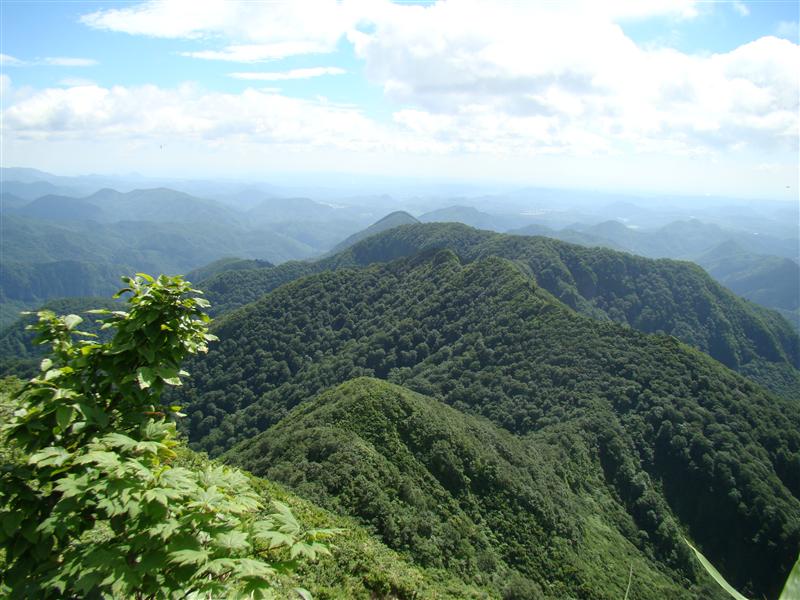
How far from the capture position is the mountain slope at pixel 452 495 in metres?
33.0

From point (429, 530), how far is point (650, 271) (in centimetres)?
17077

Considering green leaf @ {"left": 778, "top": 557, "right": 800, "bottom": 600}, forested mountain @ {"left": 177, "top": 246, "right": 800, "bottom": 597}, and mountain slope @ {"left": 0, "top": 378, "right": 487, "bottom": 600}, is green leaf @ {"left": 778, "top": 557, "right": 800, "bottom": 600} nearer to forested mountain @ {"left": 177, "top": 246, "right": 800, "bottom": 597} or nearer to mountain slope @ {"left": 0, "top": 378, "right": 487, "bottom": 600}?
mountain slope @ {"left": 0, "top": 378, "right": 487, "bottom": 600}

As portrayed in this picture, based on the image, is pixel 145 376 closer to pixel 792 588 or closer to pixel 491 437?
pixel 792 588

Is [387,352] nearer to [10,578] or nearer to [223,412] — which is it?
[223,412]

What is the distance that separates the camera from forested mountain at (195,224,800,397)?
148m

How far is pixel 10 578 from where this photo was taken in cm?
404

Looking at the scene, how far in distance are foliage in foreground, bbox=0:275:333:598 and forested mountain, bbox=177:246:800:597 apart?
29.5m

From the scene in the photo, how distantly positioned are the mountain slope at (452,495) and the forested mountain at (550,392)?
0.61m

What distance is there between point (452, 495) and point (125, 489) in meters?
40.5

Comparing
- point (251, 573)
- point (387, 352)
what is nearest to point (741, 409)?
point (387, 352)

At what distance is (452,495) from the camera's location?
40.1 metres

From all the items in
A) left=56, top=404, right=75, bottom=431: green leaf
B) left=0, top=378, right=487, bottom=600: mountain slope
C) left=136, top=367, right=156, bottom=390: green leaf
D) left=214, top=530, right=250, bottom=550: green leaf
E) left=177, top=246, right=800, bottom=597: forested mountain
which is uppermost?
left=136, top=367, right=156, bottom=390: green leaf

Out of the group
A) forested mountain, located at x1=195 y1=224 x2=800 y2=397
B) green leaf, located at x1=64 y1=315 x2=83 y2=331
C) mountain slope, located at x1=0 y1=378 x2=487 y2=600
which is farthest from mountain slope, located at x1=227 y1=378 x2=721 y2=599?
forested mountain, located at x1=195 y1=224 x2=800 y2=397

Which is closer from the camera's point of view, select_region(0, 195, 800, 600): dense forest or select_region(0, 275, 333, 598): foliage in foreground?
select_region(0, 275, 333, 598): foliage in foreground
